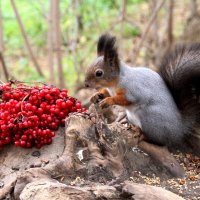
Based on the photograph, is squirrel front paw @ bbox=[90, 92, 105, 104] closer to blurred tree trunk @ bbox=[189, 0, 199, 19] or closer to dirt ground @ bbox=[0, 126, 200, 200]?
dirt ground @ bbox=[0, 126, 200, 200]

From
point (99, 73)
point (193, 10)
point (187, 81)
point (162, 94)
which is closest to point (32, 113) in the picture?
point (99, 73)

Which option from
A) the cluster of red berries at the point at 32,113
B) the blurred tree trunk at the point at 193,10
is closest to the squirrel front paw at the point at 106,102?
the cluster of red berries at the point at 32,113

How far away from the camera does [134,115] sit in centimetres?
219

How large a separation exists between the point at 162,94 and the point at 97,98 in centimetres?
30

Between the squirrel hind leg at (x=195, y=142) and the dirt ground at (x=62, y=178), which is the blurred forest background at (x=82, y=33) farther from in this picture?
the dirt ground at (x=62, y=178)

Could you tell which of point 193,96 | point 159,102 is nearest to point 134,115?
point 159,102

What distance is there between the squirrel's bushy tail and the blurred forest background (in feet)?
5.55

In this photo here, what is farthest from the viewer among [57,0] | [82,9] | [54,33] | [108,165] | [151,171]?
[82,9]

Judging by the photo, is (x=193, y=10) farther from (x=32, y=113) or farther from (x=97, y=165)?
(x=97, y=165)

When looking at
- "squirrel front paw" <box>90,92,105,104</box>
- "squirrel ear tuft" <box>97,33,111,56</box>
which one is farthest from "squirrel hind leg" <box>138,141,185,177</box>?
"squirrel ear tuft" <box>97,33,111,56</box>

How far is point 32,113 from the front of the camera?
1949 mm

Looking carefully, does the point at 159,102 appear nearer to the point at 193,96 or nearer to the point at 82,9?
the point at 193,96

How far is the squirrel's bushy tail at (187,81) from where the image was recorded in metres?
2.14

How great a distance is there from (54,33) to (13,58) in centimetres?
263
